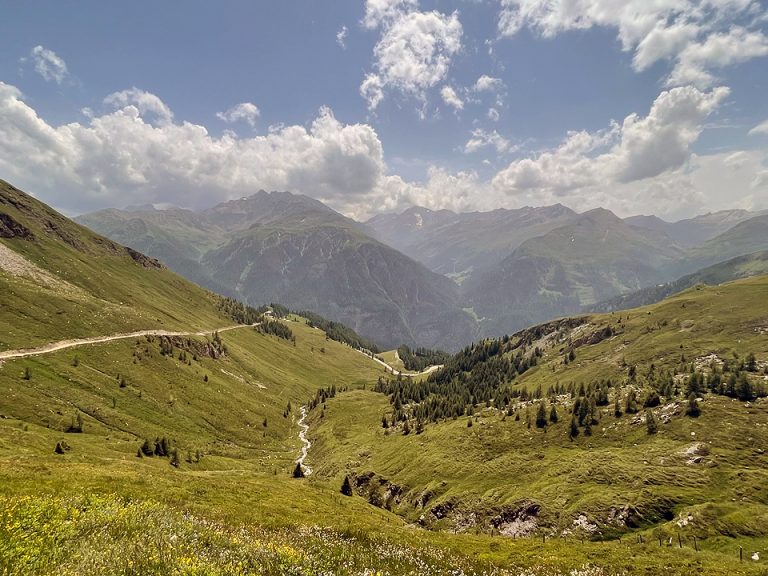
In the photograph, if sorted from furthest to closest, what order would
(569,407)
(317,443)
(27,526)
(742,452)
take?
(317,443) < (569,407) < (742,452) < (27,526)


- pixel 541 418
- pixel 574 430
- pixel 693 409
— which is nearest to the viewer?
pixel 693 409

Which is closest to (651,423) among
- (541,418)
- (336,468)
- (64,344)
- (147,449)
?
(541,418)

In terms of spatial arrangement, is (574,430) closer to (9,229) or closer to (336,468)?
(336,468)

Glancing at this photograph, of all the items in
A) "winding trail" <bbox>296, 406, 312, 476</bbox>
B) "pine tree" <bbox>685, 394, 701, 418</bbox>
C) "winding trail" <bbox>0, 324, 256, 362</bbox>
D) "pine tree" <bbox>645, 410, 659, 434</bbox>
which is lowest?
"winding trail" <bbox>296, 406, 312, 476</bbox>

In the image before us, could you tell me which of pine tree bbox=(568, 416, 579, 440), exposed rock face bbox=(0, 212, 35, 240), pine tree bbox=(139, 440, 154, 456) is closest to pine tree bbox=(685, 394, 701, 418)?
pine tree bbox=(568, 416, 579, 440)

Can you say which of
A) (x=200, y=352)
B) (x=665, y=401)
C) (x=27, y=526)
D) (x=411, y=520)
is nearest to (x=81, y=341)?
(x=200, y=352)

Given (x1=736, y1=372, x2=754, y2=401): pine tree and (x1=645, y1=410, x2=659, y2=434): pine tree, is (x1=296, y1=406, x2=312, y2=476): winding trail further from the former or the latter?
(x1=736, y1=372, x2=754, y2=401): pine tree

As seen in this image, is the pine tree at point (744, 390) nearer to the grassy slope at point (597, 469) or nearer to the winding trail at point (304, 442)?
the grassy slope at point (597, 469)

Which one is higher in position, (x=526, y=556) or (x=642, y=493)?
(x=642, y=493)

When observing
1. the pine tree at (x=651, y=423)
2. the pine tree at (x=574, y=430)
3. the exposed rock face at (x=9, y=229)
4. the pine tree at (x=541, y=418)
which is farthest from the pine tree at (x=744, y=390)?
the exposed rock face at (x=9, y=229)

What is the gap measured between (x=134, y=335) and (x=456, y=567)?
7040 inches

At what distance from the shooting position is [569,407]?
303ft

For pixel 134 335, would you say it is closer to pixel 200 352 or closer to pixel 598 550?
pixel 200 352

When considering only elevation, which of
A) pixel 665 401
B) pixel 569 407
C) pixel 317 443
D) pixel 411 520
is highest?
pixel 665 401
